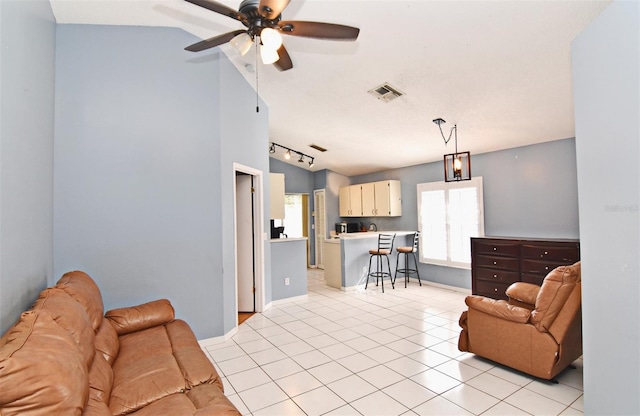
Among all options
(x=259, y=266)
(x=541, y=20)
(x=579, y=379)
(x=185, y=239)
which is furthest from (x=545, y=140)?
(x=185, y=239)

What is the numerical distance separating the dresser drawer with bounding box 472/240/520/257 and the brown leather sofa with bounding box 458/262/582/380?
182 cm

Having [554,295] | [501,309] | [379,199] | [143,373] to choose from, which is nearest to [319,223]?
[379,199]

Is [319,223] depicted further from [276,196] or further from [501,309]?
[501,309]

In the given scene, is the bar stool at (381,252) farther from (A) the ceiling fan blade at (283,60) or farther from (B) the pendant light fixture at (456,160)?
(A) the ceiling fan blade at (283,60)

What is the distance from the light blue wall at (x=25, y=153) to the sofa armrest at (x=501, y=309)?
338 centimetres

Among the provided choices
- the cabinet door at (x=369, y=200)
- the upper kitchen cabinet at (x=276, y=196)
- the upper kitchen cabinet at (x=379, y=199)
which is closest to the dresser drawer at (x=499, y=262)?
the upper kitchen cabinet at (x=379, y=199)

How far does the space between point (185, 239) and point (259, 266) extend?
1.48 metres

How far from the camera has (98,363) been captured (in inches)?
70.5

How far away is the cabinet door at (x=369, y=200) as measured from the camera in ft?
23.7

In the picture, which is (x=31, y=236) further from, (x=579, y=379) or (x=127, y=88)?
(x=579, y=379)

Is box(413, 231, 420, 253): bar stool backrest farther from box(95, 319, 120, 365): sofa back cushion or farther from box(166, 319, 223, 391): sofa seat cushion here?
box(95, 319, 120, 365): sofa back cushion

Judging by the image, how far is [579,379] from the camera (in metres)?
2.64

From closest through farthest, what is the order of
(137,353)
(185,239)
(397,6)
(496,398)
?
(137,353) < (496,398) < (397,6) < (185,239)

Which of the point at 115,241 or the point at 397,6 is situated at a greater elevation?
the point at 397,6
